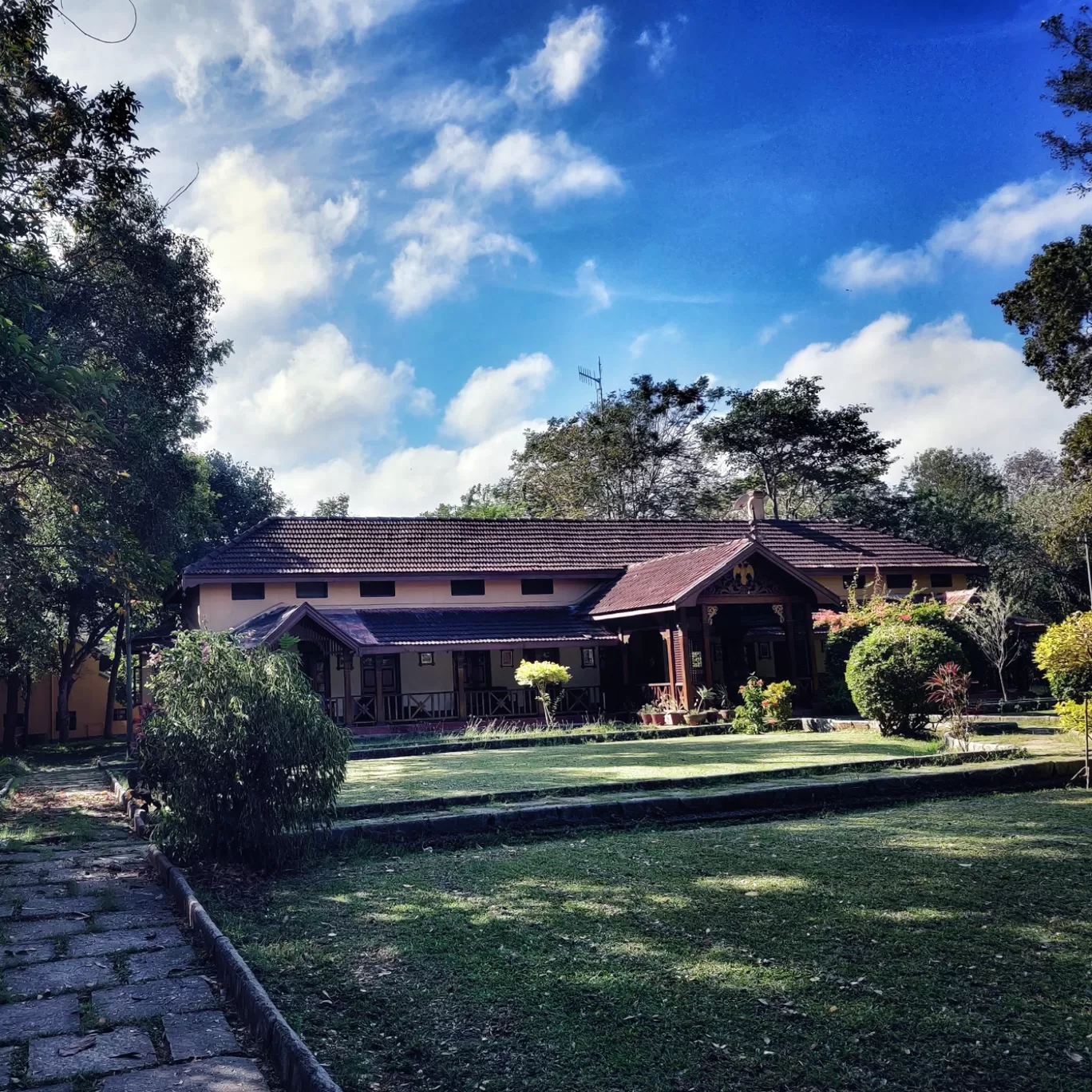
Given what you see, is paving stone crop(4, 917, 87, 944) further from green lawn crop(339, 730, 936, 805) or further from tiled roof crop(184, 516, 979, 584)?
tiled roof crop(184, 516, 979, 584)

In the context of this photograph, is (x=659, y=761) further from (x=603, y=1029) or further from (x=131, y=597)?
(x=131, y=597)

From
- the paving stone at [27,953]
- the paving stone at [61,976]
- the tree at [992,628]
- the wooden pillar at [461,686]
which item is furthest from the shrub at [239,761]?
the tree at [992,628]

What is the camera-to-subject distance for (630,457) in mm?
42906

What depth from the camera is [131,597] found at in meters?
17.2

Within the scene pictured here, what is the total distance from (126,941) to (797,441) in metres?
39.1

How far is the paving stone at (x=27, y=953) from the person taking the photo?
5.23 m

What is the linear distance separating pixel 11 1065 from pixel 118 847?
5385 millimetres

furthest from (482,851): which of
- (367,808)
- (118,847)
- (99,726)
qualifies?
(99,726)

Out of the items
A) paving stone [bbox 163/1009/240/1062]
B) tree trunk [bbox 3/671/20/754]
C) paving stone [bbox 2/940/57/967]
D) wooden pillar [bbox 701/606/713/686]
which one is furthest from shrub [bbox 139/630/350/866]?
tree trunk [bbox 3/671/20/754]

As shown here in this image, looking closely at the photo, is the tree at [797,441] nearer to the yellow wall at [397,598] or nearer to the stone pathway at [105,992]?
the yellow wall at [397,598]

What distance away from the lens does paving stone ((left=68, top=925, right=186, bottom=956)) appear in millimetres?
5449

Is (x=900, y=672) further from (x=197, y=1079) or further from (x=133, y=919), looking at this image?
(x=197, y=1079)

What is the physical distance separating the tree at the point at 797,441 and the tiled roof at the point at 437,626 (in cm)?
1764

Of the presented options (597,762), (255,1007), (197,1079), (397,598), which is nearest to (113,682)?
(397,598)
